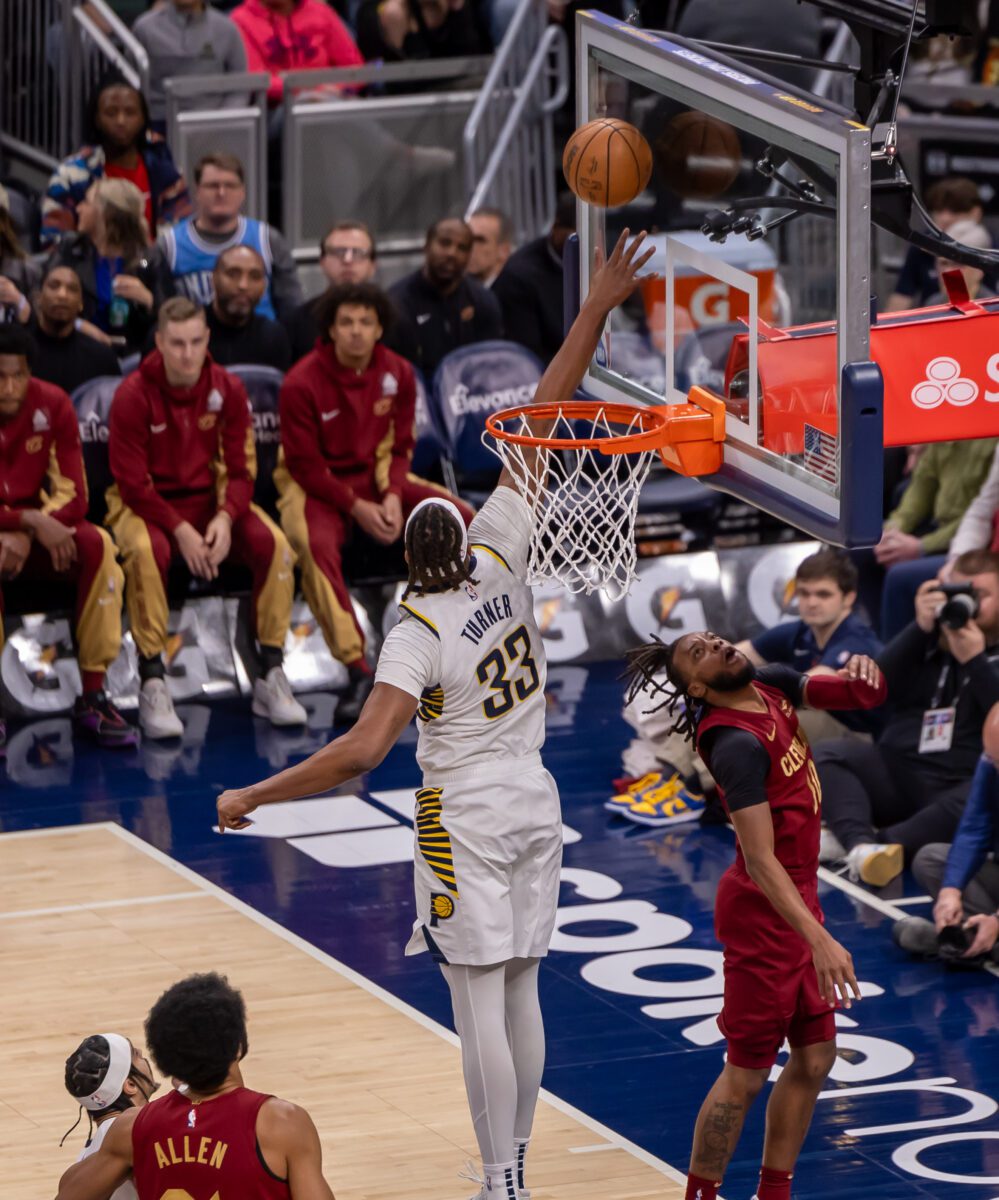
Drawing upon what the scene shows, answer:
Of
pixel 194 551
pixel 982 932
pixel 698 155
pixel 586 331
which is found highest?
pixel 698 155

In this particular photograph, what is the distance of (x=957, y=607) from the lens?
9031mm

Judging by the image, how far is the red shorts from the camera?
6168 mm

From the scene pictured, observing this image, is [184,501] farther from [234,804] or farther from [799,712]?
[234,804]

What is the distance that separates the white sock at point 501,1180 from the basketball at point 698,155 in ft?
9.76

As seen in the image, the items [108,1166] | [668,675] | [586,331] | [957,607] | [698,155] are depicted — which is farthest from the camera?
[957,607]

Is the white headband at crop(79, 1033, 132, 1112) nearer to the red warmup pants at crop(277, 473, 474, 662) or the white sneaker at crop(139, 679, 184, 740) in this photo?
the white sneaker at crop(139, 679, 184, 740)

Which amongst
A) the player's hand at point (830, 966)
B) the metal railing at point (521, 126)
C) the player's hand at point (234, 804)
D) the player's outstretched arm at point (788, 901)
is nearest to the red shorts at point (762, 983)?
the player's outstretched arm at point (788, 901)

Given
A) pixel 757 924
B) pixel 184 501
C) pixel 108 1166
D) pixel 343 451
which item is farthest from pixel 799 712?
pixel 108 1166

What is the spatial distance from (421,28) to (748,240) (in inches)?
359

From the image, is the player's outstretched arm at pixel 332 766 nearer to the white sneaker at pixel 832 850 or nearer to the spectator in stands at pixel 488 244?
the white sneaker at pixel 832 850

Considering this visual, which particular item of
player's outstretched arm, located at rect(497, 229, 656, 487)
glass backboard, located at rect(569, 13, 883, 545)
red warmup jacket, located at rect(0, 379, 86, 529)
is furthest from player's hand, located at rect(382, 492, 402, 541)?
player's outstretched arm, located at rect(497, 229, 656, 487)

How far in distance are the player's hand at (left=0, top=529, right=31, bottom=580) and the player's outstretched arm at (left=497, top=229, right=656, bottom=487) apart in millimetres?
4726

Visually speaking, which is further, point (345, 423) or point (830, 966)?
point (345, 423)

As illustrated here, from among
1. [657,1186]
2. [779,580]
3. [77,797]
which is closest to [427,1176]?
[657,1186]
